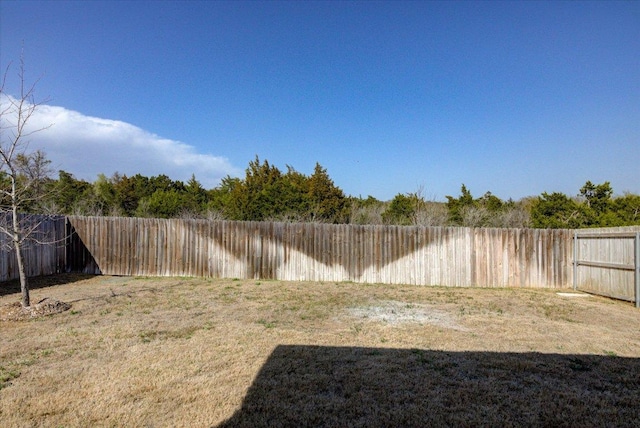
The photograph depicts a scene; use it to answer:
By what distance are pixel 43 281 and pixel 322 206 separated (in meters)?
16.8

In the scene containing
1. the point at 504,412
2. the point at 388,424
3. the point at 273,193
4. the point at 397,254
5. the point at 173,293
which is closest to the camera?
the point at 388,424

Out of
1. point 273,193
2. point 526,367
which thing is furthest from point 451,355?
point 273,193

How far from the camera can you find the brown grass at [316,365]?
10.1ft

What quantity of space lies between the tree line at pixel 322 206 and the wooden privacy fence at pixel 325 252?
475 centimetres

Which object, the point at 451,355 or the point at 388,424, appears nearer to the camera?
the point at 388,424

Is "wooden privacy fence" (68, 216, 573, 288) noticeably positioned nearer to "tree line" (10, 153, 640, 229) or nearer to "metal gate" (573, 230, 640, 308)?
"metal gate" (573, 230, 640, 308)

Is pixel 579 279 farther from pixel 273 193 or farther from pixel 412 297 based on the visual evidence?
pixel 273 193

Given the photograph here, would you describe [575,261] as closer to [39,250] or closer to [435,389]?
[435,389]

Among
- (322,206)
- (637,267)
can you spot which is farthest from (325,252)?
(322,206)

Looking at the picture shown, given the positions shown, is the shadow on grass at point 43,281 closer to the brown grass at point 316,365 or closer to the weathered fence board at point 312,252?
the weathered fence board at point 312,252

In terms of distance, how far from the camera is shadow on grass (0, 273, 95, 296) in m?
8.58

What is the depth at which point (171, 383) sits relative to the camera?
359 cm

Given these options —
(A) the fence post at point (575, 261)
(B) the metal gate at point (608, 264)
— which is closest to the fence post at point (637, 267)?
(B) the metal gate at point (608, 264)

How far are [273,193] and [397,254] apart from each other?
10770mm
